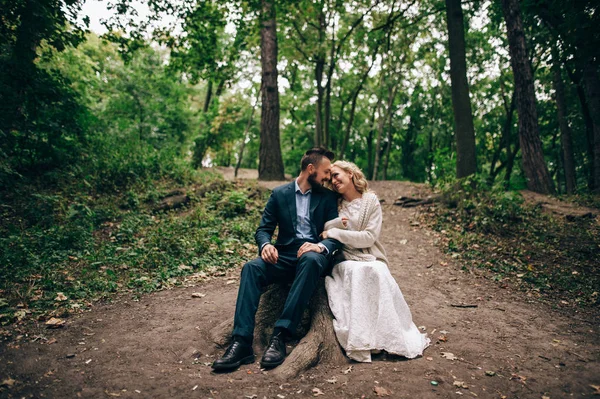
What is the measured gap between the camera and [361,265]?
3.77 m

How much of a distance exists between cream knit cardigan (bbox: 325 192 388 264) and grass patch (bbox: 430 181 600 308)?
10.2 ft

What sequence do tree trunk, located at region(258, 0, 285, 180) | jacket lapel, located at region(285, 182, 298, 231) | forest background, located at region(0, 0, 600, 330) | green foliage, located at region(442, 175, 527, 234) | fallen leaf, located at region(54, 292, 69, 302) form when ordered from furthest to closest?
tree trunk, located at region(258, 0, 285, 180)
green foliage, located at region(442, 175, 527, 234)
forest background, located at region(0, 0, 600, 330)
fallen leaf, located at region(54, 292, 69, 302)
jacket lapel, located at region(285, 182, 298, 231)

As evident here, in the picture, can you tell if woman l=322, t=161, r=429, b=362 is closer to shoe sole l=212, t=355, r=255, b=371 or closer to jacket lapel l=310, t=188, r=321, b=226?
jacket lapel l=310, t=188, r=321, b=226

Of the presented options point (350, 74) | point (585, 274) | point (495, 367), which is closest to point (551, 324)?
point (495, 367)

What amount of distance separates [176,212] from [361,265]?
237 inches

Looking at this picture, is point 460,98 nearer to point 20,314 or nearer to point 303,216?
point 303,216

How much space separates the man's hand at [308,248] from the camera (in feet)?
12.3

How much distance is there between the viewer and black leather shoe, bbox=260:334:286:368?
3205mm

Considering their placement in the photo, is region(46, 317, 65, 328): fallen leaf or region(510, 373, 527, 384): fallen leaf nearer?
region(510, 373, 527, 384): fallen leaf

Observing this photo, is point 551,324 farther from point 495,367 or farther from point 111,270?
point 111,270

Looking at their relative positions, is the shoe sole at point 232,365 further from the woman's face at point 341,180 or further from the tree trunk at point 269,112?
the tree trunk at point 269,112

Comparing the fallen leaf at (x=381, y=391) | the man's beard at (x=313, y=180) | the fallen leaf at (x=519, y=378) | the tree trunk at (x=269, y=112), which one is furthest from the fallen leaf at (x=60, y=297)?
the tree trunk at (x=269, y=112)

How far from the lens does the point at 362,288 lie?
3.68 m

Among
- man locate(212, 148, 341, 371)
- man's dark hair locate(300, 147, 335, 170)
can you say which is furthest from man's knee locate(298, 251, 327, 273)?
man's dark hair locate(300, 147, 335, 170)
